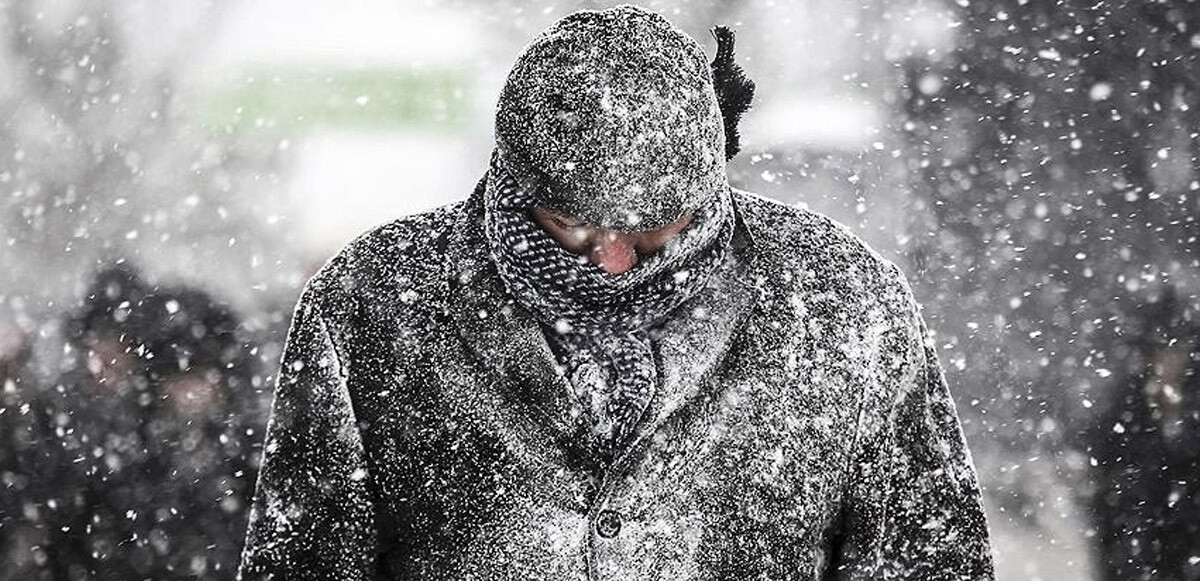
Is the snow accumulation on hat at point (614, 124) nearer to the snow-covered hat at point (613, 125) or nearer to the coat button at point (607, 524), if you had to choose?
the snow-covered hat at point (613, 125)

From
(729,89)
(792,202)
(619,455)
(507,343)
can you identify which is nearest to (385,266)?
(507,343)

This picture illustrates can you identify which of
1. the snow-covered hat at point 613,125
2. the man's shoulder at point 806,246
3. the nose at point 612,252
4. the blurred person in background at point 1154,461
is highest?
the blurred person in background at point 1154,461

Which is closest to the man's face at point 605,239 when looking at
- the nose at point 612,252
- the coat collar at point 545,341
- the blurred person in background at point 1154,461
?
the nose at point 612,252

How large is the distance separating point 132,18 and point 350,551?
17.6 ft

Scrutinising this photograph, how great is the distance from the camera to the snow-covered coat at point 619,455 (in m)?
1.98

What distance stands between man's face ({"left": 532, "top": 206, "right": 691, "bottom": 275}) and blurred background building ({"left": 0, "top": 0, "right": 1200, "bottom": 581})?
4.37m

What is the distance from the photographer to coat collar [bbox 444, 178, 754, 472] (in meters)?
1.97

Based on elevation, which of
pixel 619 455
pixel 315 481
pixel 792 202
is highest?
pixel 792 202

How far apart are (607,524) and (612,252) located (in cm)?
37

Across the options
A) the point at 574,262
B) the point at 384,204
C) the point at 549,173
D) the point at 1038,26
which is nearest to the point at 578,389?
the point at 574,262

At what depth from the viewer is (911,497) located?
2.06 meters

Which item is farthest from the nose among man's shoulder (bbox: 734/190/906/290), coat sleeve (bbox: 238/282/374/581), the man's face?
coat sleeve (bbox: 238/282/374/581)

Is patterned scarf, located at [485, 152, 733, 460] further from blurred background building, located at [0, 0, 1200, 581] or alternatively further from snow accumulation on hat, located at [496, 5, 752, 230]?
blurred background building, located at [0, 0, 1200, 581]

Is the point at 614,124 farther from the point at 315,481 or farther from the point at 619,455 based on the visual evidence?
the point at 315,481
